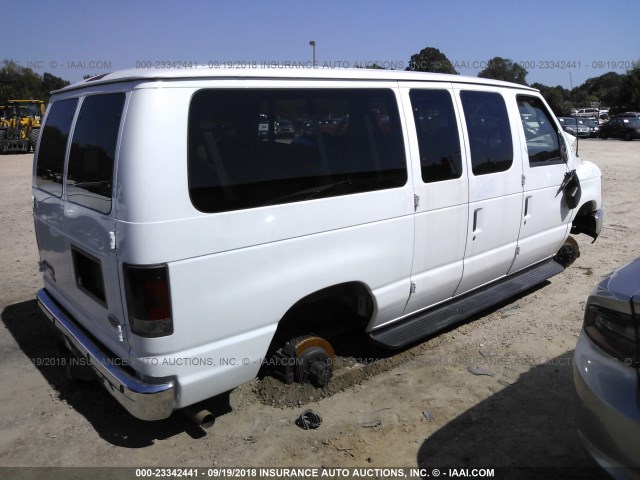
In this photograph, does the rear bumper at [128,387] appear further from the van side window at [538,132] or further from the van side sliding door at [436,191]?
the van side window at [538,132]

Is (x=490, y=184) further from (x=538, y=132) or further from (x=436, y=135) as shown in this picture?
(x=538, y=132)

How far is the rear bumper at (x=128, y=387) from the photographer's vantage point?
2766 mm

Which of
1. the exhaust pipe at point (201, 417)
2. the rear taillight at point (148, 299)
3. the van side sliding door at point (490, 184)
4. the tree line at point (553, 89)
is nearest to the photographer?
the rear taillight at point (148, 299)

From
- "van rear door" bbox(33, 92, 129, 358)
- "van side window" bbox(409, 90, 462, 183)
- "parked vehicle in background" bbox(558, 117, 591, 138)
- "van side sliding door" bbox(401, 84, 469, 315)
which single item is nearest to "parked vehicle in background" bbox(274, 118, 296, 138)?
"van rear door" bbox(33, 92, 129, 358)

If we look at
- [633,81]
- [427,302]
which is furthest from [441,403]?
[633,81]

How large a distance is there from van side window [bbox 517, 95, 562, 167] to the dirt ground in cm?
157

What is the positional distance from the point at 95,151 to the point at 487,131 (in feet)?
10.5

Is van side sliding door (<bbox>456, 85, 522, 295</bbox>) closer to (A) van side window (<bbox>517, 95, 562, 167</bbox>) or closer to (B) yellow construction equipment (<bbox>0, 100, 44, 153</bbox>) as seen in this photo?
(A) van side window (<bbox>517, 95, 562, 167</bbox>)

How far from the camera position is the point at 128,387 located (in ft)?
9.20

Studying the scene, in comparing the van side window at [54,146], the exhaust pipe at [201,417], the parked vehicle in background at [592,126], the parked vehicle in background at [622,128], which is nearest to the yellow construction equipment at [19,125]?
the van side window at [54,146]

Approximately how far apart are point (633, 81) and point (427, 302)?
55217 millimetres

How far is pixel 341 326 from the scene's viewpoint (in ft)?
13.4

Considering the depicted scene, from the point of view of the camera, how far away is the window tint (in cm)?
281

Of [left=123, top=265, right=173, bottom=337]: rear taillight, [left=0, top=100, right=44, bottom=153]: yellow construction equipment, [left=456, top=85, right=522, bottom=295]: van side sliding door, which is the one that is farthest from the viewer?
[left=0, top=100, right=44, bottom=153]: yellow construction equipment
